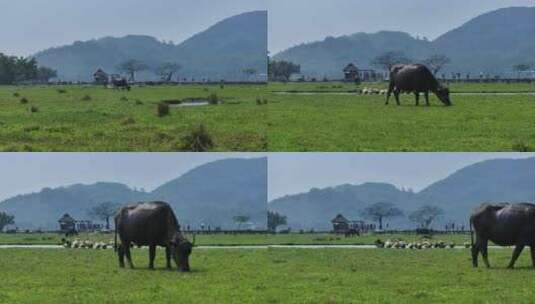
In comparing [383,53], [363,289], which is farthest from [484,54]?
[363,289]

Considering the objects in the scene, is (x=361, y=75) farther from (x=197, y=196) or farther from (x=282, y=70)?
(x=197, y=196)

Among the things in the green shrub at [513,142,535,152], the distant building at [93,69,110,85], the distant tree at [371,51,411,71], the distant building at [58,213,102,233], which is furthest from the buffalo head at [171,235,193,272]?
the distant tree at [371,51,411,71]

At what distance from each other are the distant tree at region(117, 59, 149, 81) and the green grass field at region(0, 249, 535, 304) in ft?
98.6

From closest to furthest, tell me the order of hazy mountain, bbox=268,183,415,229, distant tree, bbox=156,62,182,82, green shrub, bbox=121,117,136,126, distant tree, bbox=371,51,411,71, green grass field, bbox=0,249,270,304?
green grass field, bbox=0,249,270,304 < green shrub, bbox=121,117,136,126 < hazy mountain, bbox=268,183,415,229 < distant tree, bbox=156,62,182,82 < distant tree, bbox=371,51,411,71

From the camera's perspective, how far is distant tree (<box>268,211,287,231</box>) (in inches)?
1292

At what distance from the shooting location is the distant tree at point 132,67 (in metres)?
57.6

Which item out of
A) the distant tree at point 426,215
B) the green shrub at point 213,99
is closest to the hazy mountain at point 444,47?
the green shrub at point 213,99

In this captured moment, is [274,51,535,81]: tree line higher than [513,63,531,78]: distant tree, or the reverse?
[274,51,535,81]: tree line

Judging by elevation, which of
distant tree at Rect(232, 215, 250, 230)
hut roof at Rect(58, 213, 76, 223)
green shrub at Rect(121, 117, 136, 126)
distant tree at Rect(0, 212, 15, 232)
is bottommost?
distant tree at Rect(0, 212, 15, 232)

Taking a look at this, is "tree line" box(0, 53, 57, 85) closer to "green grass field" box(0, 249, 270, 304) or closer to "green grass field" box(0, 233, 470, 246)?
"green grass field" box(0, 233, 470, 246)

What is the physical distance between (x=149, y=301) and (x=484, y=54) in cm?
8882

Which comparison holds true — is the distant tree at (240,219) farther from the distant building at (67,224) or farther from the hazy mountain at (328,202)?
the distant building at (67,224)

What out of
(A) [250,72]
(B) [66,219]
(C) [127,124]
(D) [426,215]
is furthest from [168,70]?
→ (C) [127,124]

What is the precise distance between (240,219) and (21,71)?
19.5m
